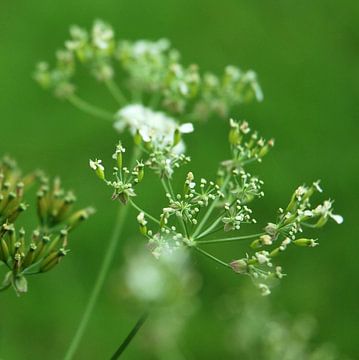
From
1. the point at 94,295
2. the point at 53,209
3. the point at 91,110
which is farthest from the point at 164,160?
the point at 91,110

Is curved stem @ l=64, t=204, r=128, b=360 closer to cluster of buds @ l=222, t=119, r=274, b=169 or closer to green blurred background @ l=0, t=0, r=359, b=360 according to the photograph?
cluster of buds @ l=222, t=119, r=274, b=169

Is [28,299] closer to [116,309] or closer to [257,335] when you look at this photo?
[116,309]

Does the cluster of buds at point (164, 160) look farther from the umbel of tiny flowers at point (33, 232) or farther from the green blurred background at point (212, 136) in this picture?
the green blurred background at point (212, 136)

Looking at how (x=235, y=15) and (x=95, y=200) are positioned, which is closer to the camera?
(x=95, y=200)

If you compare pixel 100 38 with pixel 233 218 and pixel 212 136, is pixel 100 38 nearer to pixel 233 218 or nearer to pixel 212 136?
pixel 233 218

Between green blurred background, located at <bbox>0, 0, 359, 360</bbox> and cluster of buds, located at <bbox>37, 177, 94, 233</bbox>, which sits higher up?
green blurred background, located at <bbox>0, 0, 359, 360</bbox>

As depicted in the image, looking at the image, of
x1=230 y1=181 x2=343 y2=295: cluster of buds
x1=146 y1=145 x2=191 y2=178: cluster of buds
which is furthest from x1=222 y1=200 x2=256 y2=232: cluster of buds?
x1=146 y1=145 x2=191 y2=178: cluster of buds

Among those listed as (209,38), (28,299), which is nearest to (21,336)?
(28,299)
